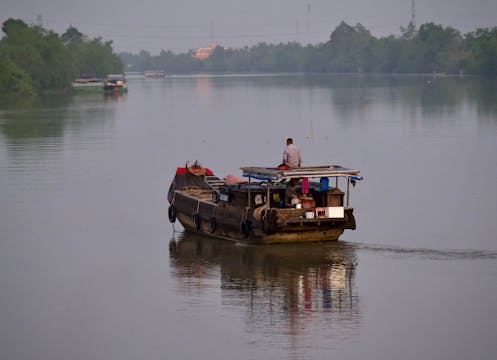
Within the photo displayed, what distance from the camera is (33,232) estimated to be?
32.4 metres

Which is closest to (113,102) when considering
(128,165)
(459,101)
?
(459,101)

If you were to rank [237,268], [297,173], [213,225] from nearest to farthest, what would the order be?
1. [237,268]
2. [297,173]
3. [213,225]

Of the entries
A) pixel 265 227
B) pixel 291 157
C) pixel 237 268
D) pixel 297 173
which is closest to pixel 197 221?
pixel 291 157

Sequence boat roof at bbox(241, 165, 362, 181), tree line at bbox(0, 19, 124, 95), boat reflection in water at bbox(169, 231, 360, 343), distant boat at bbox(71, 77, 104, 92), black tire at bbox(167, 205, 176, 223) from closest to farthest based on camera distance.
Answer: boat reflection in water at bbox(169, 231, 360, 343) → boat roof at bbox(241, 165, 362, 181) → black tire at bbox(167, 205, 176, 223) → tree line at bbox(0, 19, 124, 95) → distant boat at bbox(71, 77, 104, 92)

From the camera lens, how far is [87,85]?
134 metres

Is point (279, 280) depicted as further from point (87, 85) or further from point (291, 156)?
point (87, 85)

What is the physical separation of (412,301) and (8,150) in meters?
33.1

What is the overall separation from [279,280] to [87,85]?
110 metres

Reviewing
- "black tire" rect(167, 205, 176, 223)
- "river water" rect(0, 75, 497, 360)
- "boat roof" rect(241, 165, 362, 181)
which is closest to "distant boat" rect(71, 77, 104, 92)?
"river water" rect(0, 75, 497, 360)

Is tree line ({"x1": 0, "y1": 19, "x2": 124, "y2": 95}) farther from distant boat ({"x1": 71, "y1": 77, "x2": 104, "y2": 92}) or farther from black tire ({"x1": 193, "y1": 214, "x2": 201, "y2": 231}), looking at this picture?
black tire ({"x1": 193, "y1": 214, "x2": 201, "y2": 231})

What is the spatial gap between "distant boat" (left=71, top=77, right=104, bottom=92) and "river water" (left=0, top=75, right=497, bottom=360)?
257ft

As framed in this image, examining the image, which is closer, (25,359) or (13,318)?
(25,359)

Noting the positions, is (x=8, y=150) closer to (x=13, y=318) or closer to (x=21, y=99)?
(x=13, y=318)

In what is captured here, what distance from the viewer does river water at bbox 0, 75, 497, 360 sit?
71.3 ft
